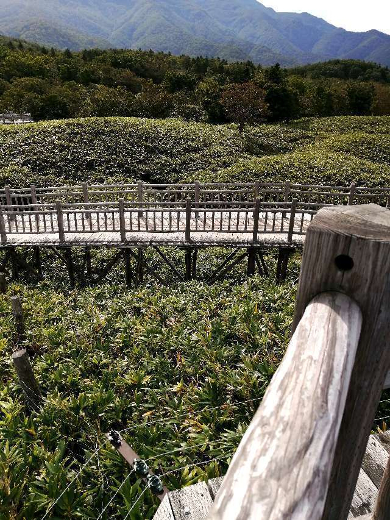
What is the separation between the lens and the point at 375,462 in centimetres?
359

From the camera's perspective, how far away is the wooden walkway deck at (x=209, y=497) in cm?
320

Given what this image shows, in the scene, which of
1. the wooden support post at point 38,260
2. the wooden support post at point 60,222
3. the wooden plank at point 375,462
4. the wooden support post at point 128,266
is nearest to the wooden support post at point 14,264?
the wooden support post at point 38,260

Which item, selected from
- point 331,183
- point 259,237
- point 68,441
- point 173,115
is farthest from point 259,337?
point 173,115

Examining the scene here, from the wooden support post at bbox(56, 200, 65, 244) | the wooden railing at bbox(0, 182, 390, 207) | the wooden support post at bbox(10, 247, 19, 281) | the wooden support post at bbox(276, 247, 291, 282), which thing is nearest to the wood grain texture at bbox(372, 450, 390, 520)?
the wooden railing at bbox(0, 182, 390, 207)

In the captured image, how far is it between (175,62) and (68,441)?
230 ft

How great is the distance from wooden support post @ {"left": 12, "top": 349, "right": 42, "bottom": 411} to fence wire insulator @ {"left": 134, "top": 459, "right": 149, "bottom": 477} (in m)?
2.08

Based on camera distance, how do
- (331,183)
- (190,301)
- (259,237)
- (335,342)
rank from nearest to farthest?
1. (335,342)
2. (190,301)
3. (259,237)
4. (331,183)

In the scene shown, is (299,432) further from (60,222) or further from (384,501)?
(60,222)

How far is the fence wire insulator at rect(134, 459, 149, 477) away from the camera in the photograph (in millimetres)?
3941

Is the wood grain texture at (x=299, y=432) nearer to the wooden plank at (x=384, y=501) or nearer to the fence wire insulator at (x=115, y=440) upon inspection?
the wooden plank at (x=384, y=501)

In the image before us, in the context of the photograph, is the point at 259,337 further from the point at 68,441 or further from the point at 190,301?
the point at 68,441

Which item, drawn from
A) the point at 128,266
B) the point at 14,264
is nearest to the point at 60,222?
the point at 128,266

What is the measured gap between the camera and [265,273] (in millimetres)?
14820

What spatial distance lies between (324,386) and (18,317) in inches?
294
